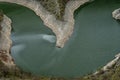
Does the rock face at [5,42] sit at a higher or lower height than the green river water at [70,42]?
lower

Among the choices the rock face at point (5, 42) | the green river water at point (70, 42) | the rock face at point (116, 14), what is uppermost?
the rock face at point (116, 14)

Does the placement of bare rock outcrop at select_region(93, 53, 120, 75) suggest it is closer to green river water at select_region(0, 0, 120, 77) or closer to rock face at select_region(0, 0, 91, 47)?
green river water at select_region(0, 0, 120, 77)

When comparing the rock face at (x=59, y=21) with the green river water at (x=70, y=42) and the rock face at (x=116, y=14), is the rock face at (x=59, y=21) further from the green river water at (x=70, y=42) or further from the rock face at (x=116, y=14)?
the rock face at (x=116, y=14)

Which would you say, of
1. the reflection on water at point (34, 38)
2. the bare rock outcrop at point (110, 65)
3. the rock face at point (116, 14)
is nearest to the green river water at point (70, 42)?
the reflection on water at point (34, 38)

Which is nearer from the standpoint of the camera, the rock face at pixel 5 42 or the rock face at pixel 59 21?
the rock face at pixel 5 42

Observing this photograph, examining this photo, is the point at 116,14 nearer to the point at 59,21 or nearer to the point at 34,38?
the point at 59,21

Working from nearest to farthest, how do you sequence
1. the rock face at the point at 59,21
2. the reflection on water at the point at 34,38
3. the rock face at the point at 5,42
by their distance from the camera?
the rock face at the point at 5,42 → the reflection on water at the point at 34,38 → the rock face at the point at 59,21
